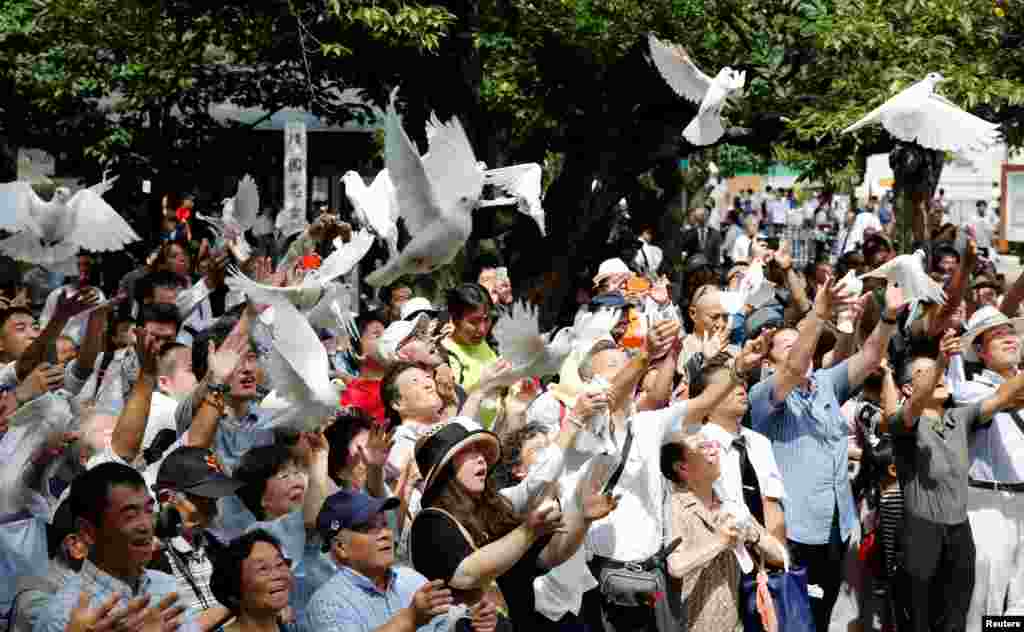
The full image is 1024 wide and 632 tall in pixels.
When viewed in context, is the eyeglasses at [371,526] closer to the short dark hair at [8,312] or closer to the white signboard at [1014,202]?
the short dark hair at [8,312]

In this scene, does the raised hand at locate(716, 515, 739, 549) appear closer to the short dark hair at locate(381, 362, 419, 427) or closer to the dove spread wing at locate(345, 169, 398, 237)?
the short dark hair at locate(381, 362, 419, 427)

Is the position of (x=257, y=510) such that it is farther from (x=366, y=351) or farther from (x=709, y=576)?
(x=366, y=351)

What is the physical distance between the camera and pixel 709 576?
250 inches

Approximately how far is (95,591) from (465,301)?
11.9 ft

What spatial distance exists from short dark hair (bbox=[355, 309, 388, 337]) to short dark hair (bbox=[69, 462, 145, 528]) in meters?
3.81

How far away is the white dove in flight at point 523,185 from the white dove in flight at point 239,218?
1.57 m

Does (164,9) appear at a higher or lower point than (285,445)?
higher

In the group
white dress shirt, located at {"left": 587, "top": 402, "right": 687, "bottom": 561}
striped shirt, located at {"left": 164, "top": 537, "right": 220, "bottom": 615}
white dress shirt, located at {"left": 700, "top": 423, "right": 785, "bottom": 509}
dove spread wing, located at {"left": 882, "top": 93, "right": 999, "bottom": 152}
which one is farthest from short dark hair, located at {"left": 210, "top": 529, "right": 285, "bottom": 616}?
dove spread wing, located at {"left": 882, "top": 93, "right": 999, "bottom": 152}

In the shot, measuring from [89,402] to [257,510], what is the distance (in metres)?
1.48

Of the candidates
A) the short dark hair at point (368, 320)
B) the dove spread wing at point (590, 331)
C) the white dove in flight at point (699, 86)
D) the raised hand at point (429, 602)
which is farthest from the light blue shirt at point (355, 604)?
the white dove in flight at point (699, 86)

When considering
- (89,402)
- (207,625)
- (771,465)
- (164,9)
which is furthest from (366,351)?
(164,9)

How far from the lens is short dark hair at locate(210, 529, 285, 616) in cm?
446

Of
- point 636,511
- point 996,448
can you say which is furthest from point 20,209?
point 996,448

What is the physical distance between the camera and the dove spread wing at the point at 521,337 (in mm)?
5629
